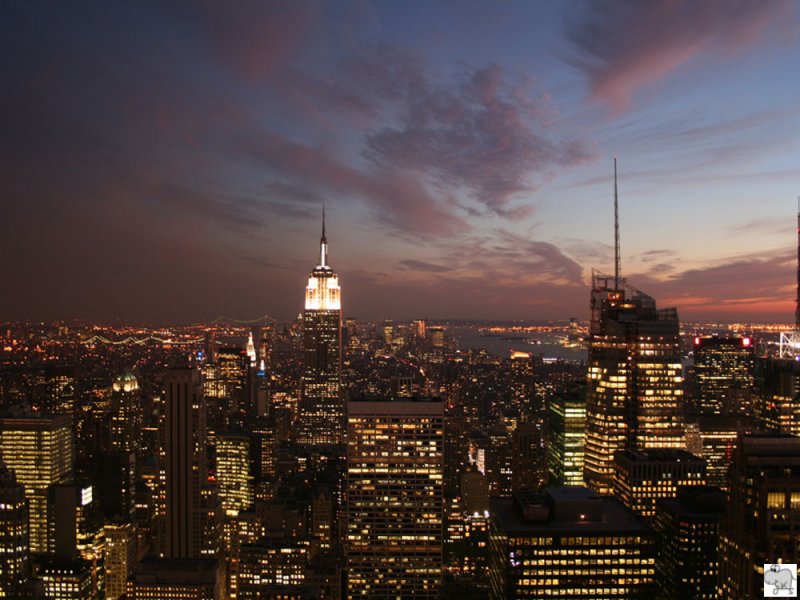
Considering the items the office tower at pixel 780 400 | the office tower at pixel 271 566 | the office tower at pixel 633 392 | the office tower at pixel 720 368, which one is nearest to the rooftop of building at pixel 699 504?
the office tower at pixel 633 392

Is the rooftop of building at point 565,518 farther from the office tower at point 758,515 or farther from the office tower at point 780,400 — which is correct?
the office tower at point 780,400

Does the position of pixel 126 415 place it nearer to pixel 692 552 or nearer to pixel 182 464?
pixel 182 464

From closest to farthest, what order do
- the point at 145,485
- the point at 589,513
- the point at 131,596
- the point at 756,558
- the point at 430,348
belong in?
the point at 756,558
the point at 589,513
the point at 131,596
the point at 145,485
the point at 430,348

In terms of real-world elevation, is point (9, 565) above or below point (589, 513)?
below

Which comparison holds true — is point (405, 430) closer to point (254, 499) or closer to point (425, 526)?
point (425, 526)

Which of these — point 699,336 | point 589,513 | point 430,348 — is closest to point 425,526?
point 589,513
